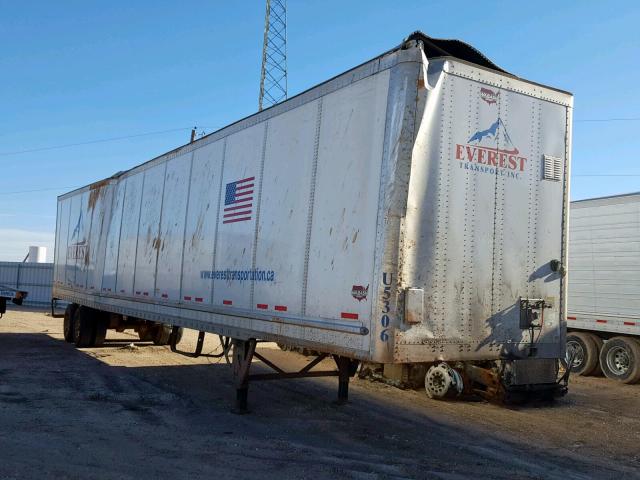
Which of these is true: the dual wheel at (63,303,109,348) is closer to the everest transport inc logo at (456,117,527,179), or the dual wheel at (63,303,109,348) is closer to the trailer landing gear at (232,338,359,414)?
the trailer landing gear at (232,338,359,414)

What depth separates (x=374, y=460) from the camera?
5.77 metres

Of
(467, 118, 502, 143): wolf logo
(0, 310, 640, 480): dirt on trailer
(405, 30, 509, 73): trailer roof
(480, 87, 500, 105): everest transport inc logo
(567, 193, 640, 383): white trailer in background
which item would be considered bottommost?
(0, 310, 640, 480): dirt on trailer

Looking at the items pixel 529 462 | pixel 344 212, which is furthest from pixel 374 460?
pixel 344 212

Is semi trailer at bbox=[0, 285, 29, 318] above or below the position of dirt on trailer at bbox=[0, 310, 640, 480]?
above

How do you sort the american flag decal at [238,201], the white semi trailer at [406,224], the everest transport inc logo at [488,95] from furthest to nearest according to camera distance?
1. the american flag decal at [238,201]
2. the everest transport inc logo at [488,95]
3. the white semi trailer at [406,224]

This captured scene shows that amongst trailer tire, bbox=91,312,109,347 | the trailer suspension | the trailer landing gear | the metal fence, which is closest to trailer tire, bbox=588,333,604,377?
the trailer landing gear

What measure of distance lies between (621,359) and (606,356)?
0.30 metres

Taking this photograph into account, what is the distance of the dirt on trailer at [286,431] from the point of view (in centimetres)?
547

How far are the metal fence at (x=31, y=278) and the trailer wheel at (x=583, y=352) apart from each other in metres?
30.2

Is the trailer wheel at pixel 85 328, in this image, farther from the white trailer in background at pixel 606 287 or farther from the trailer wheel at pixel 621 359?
the trailer wheel at pixel 621 359

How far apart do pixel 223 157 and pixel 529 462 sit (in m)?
5.63

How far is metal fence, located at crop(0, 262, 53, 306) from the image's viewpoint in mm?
34750

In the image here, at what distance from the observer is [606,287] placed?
1245 centimetres

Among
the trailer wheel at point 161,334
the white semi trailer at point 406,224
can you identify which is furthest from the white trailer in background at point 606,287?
the trailer wheel at point 161,334
